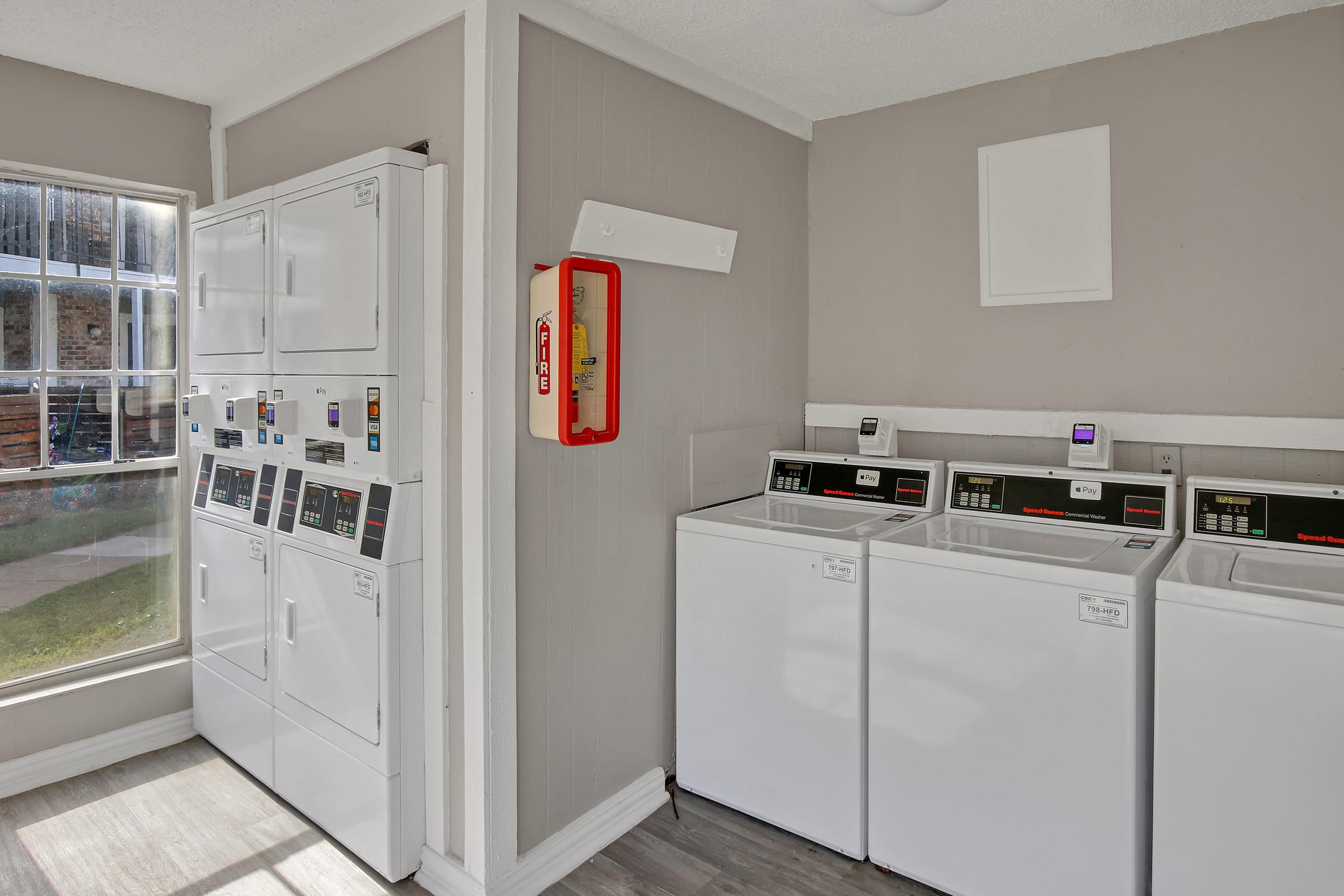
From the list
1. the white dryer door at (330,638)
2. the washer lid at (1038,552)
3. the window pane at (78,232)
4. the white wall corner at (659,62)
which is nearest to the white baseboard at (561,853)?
the white dryer door at (330,638)

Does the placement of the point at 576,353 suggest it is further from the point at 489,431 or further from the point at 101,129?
the point at 101,129

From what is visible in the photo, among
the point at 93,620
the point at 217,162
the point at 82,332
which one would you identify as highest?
the point at 217,162

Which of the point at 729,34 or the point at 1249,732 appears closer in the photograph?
the point at 1249,732

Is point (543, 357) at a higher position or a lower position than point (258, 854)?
higher

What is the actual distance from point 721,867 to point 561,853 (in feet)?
1.54

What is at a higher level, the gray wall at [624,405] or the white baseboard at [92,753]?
the gray wall at [624,405]

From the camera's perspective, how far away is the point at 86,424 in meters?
2.86

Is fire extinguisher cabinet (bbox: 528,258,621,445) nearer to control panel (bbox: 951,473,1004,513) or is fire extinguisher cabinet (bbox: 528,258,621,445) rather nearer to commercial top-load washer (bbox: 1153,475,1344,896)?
control panel (bbox: 951,473,1004,513)

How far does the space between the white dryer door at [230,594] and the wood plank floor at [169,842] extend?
424mm

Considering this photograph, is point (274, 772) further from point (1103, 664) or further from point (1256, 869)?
point (1256, 869)

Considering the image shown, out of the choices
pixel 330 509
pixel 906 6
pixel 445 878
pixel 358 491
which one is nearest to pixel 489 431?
pixel 358 491

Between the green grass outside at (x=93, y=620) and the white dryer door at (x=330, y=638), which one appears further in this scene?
the green grass outside at (x=93, y=620)

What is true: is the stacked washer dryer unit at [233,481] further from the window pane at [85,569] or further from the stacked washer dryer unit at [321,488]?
the window pane at [85,569]

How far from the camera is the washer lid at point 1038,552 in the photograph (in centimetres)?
185
